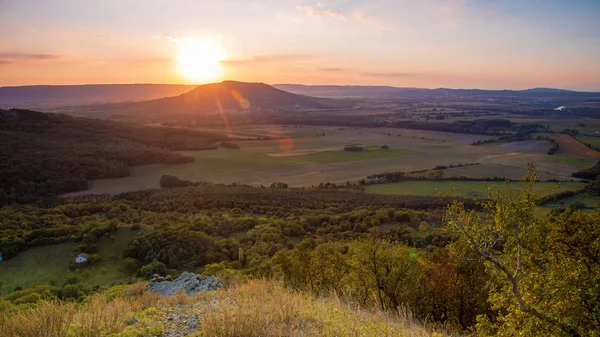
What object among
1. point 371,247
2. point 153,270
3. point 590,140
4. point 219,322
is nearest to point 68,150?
point 153,270

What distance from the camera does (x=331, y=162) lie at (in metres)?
95.0

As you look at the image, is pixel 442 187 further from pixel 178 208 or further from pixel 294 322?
pixel 294 322

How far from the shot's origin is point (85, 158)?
274 ft

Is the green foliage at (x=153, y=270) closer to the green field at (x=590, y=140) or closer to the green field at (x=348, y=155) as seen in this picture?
the green field at (x=348, y=155)

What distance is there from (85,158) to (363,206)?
215 feet

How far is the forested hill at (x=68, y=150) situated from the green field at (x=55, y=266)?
37411 millimetres

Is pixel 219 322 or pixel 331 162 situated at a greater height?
pixel 219 322

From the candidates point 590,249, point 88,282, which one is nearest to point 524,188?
point 590,249

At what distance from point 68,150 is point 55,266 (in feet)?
215

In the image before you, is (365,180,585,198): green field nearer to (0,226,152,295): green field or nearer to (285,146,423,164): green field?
(285,146,423,164): green field

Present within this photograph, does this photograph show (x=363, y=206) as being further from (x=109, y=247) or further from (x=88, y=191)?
(x=88, y=191)

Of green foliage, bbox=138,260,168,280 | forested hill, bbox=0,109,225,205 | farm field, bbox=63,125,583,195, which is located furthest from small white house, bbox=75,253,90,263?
farm field, bbox=63,125,583,195

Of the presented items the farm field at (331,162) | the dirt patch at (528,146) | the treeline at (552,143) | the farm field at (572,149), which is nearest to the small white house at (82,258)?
the farm field at (331,162)

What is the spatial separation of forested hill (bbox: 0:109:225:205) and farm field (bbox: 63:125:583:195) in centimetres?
431
